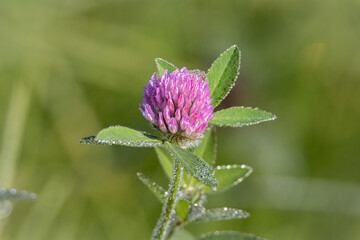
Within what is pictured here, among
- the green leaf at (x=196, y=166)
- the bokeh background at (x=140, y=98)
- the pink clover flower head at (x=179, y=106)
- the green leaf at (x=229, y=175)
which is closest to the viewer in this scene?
the green leaf at (x=196, y=166)

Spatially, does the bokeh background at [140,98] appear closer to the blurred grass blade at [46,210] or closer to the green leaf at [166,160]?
the blurred grass blade at [46,210]

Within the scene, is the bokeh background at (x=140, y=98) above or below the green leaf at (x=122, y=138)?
above

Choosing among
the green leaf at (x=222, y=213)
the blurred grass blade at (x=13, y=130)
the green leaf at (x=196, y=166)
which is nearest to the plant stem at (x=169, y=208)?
the green leaf at (x=196, y=166)

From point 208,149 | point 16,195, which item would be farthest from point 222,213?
point 16,195

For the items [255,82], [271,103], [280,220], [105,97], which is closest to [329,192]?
[280,220]

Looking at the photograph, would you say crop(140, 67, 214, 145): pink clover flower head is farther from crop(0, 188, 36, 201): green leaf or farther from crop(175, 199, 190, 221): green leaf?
crop(0, 188, 36, 201): green leaf
